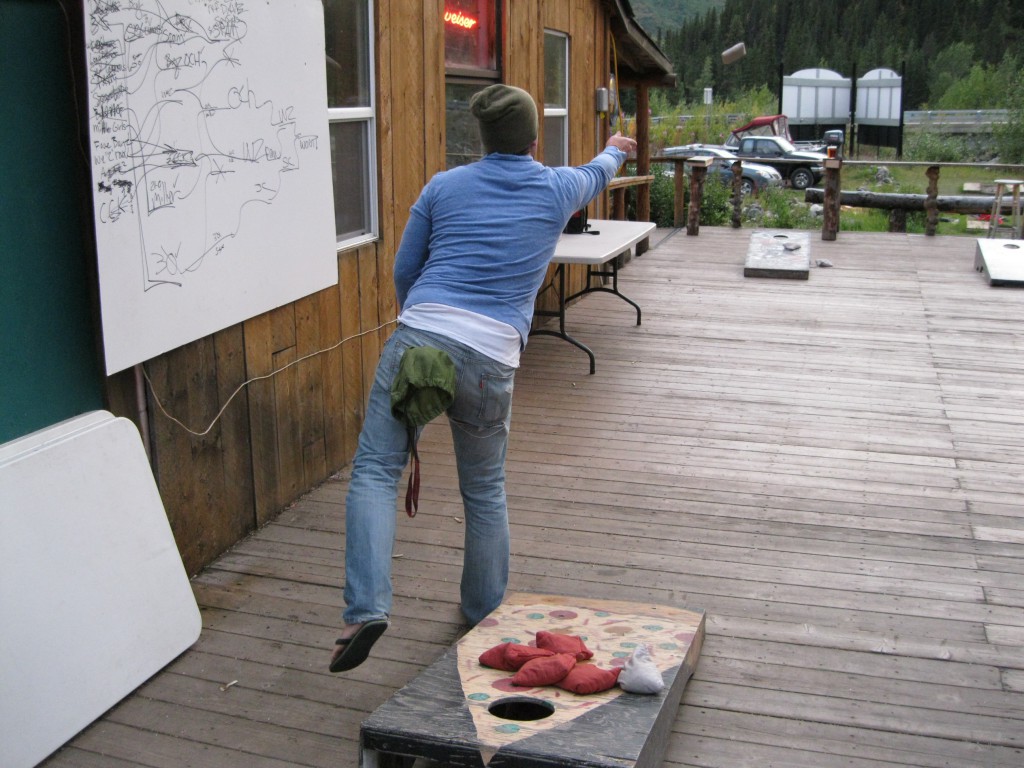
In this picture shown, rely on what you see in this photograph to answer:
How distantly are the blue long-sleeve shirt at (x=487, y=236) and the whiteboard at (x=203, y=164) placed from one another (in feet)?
Result: 2.81

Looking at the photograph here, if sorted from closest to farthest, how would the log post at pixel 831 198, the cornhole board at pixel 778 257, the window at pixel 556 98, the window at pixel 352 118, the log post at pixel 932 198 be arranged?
the window at pixel 352 118 → the window at pixel 556 98 → the cornhole board at pixel 778 257 → the log post at pixel 831 198 → the log post at pixel 932 198

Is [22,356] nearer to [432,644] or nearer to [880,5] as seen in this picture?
A: [432,644]

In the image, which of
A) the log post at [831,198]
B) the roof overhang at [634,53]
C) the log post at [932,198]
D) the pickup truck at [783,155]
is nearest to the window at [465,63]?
the roof overhang at [634,53]

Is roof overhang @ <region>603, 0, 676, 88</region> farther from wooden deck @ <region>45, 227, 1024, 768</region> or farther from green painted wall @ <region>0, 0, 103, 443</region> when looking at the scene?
green painted wall @ <region>0, 0, 103, 443</region>

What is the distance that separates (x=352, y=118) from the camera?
198 inches

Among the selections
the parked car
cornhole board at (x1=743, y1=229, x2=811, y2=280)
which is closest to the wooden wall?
cornhole board at (x1=743, y1=229, x2=811, y2=280)

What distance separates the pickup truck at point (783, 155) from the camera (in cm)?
3070

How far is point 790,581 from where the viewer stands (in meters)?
4.00

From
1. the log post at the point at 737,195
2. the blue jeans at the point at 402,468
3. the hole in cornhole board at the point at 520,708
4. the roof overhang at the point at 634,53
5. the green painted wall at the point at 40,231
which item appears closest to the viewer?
the hole in cornhole board at the point at 520,708

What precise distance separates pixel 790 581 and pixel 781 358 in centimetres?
354

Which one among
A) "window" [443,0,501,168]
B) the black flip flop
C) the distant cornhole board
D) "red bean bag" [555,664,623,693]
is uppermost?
"window" [443,0,501,168]

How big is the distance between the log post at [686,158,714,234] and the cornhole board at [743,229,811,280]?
147 cm

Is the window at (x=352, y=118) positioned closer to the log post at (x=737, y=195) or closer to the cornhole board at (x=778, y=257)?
the cornhole board at (x=778, y=257)

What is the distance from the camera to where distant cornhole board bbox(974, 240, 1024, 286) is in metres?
9.79
